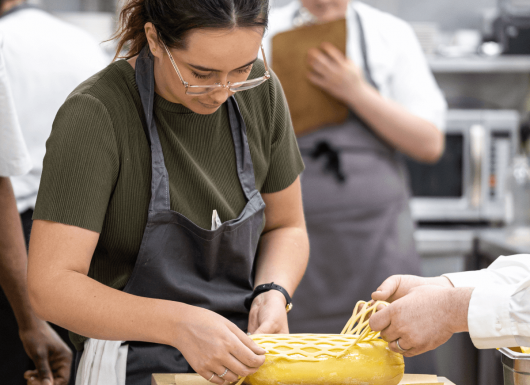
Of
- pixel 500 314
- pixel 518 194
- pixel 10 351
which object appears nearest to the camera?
pixel 500 314

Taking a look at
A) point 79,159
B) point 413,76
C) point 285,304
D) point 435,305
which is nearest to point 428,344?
point 435,305

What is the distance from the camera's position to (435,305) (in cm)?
91

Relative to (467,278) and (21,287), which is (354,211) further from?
(21,287)

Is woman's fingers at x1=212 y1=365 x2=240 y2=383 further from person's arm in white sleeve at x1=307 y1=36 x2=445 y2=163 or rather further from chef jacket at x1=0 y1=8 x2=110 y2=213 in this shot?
person's arm in white sleeve at x1=307 y1=36 x2=445 y2=163

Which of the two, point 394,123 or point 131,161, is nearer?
point 131,161

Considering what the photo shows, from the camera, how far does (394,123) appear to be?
74.0 inches

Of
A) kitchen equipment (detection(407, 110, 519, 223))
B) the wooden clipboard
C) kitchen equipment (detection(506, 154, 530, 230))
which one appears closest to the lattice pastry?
the wooden clipboard

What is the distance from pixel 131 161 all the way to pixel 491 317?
0.63 metres

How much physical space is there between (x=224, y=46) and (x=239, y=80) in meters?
0.08

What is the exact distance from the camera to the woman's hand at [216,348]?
89cm

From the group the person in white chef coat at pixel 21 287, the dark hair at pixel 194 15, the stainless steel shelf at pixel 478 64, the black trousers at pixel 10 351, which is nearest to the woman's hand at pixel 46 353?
the person in white chef coat at pixel 21 287

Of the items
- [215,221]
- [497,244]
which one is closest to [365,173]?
[497,244]

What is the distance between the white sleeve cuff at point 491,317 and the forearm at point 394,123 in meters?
1.08

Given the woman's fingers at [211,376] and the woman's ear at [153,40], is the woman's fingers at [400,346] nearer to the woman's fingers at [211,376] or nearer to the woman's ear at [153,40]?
the woman's fingers at [211,376]
